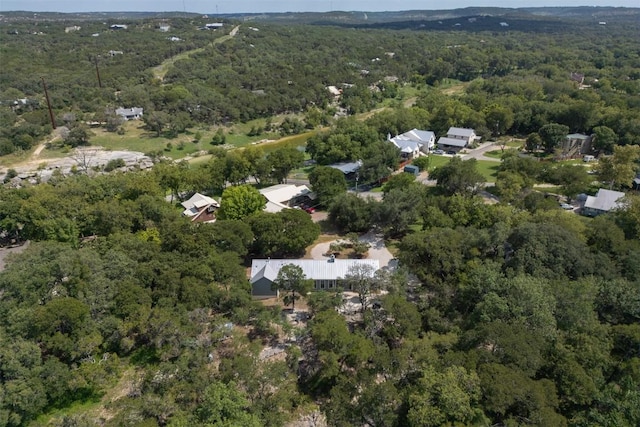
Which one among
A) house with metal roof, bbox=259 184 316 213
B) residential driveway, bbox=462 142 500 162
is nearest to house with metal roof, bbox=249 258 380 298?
house with metal roof, bbox=259 184 316 213

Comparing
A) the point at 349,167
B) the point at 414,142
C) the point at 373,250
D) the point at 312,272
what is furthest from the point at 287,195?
the point at 414,142

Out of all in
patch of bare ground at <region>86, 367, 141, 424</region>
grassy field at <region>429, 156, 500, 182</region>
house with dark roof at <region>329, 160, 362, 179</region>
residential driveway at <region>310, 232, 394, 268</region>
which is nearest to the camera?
patch of bare ground at <region>86, 367, 141, 424</region>

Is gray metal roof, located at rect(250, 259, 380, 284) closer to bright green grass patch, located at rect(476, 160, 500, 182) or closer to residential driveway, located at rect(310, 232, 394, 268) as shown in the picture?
residential driveway, located at rect(310, 232, 394, 268)

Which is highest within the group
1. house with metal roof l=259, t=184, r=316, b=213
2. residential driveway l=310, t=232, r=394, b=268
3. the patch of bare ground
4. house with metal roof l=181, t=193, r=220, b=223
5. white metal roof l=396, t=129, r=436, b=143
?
white metal roof l=396, t=129, r=436, b=143

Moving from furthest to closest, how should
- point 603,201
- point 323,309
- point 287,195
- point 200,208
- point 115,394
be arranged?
point 287,195 → point 200,208 → point 603,201 → point 323,309 → point 115,394

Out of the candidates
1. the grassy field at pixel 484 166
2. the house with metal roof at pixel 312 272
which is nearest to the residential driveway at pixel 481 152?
the grassy field at pixel 484 166

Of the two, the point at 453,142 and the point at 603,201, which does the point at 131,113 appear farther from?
the point at 603,201

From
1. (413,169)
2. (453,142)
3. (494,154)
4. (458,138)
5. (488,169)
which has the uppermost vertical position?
(458,138)
